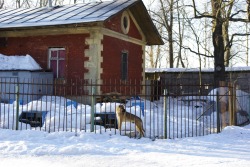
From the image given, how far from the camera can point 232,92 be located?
11367 millimetres

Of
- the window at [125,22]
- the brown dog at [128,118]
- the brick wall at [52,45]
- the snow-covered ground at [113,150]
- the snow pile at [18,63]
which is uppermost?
the window at [125,22]

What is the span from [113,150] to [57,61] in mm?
9984

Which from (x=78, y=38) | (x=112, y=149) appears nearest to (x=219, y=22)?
(x=78, y=38)

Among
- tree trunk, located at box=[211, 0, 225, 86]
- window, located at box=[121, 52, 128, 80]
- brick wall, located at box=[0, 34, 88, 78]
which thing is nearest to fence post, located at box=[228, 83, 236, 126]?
brick wall, located at box=[0, 34, 88, 78]

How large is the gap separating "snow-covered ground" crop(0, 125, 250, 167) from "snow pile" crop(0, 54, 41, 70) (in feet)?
21.6

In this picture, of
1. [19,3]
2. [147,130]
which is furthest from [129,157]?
[19,3]

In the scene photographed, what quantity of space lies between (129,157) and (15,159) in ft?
7.40

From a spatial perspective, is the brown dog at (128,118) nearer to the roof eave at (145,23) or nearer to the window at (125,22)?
the window at (125,22)

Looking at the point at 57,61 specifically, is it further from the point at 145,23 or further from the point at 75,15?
the point at 145,23

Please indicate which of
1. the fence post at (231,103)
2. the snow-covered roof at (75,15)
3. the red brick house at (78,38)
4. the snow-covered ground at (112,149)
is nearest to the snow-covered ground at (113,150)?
the snow-covered ground at (112,149)

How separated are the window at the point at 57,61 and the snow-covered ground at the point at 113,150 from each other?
750 cm

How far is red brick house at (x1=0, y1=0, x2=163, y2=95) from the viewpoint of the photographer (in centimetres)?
1592

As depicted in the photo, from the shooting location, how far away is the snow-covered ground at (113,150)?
673 centimetres

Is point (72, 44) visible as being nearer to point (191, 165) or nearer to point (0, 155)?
point (0, 155)
